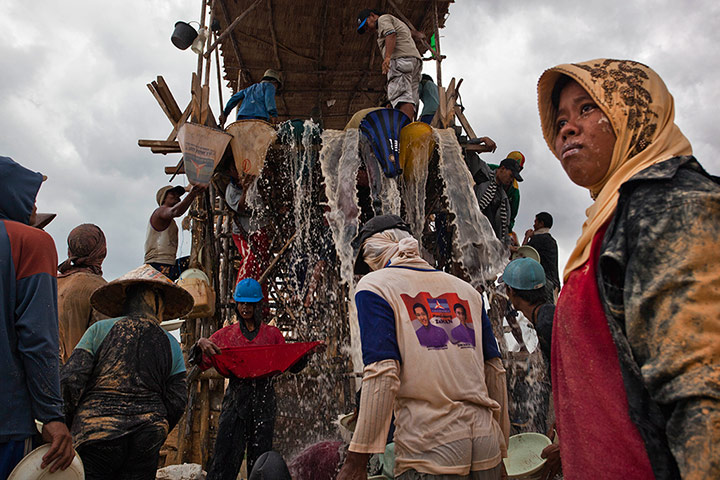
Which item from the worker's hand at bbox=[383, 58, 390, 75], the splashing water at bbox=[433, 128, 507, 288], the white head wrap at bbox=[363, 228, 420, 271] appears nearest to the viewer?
the white head wrap at bbox=[363, 228, 420, 271]

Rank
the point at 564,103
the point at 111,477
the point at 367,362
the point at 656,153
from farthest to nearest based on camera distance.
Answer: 1. the point at 111,477
2. the point at 367,362
3. the point at 564,103
4. the point at 656,153

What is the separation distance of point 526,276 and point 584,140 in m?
1.88

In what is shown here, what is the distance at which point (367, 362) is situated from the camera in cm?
188

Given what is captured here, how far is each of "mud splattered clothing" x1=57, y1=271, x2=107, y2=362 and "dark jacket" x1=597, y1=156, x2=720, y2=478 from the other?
369cm

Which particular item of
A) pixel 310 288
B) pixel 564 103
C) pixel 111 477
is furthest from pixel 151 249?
pixel 564 103

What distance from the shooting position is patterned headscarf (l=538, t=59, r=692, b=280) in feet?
3.22

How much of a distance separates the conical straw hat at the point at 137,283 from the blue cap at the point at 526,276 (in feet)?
7.47

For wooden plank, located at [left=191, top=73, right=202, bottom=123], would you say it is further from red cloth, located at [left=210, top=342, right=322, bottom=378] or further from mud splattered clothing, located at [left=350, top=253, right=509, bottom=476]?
mud splattered clothing, located at [left=350, top=253, right=509, bottom=476]

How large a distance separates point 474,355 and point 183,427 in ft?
15.2

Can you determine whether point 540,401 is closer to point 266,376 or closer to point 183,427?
point 266,376

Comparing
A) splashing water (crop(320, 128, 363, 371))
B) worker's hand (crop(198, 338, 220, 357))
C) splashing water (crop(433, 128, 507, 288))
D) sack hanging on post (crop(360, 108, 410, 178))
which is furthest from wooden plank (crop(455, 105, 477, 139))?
worker's hand (crop(198, 338, 220, 357))

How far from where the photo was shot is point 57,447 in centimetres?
184

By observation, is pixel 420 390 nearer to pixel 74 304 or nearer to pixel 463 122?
pixel 74 304

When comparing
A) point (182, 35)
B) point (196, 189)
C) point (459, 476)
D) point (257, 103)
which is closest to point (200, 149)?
point (196, 189)
